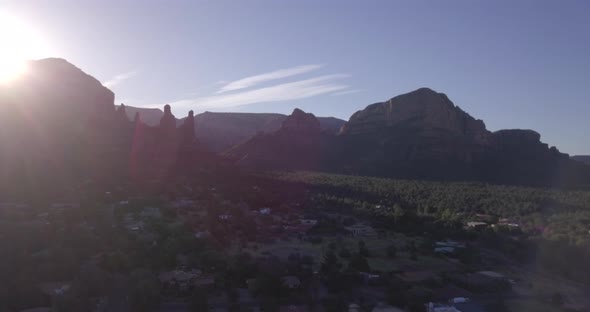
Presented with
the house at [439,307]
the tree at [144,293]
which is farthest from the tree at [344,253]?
the tree at [144,293]

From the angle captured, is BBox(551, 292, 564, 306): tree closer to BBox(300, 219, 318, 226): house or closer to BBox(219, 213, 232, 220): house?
BBox(300, 219, 318, 226): house

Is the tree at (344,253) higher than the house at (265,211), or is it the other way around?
the house at (265,211)

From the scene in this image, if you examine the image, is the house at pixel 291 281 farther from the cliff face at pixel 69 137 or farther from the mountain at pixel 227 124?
the mountain at pixel 227 124

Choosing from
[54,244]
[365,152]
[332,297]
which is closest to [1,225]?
[54,244]

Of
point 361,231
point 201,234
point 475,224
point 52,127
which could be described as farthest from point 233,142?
point 201,234

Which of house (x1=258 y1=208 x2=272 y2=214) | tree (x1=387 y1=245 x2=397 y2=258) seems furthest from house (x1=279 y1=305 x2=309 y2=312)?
house (x1=258 y1=208 x2=272 y2=214)

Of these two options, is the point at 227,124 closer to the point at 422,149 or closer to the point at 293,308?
the point at 422,149
